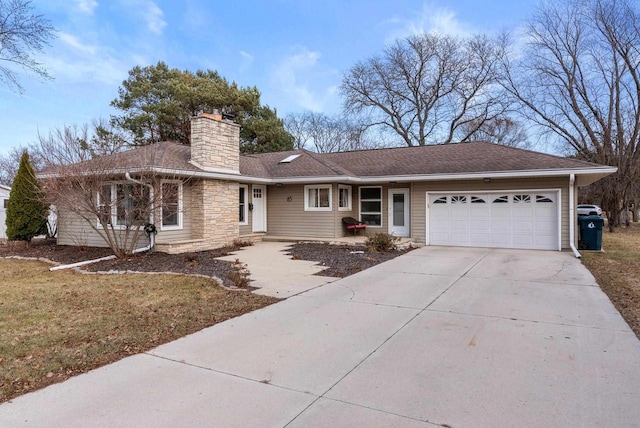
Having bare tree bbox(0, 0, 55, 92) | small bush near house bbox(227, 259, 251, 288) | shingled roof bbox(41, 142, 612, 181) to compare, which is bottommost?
small bush near house bbox(227, 259, 251, 288)

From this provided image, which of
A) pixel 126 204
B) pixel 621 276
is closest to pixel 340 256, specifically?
pixel 126 204

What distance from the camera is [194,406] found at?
114 inches

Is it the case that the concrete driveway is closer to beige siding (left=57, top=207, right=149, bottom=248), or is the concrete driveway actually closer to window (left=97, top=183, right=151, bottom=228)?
window (left=97, top=183, right=151, bottom=228)

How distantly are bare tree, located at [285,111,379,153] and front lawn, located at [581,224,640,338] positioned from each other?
25.6 metres

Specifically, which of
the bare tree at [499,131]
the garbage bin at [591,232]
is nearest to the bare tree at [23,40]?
the garbage bin at [591,232]

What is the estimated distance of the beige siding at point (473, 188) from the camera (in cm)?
1209

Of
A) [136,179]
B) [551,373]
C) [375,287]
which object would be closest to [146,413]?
[551,373]

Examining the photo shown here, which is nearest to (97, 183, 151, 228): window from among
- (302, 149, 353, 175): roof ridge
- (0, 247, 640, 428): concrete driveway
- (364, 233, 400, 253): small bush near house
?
(0, 247, 640, 428): concrete driveway

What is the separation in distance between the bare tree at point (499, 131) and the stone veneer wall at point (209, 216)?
23.7m

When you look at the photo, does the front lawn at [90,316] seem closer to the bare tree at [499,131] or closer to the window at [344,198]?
the window at [344,198]

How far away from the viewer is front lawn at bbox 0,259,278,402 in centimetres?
366

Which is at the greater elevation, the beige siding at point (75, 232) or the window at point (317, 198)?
the window at point (317, 198)

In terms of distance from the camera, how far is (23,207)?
12312mm

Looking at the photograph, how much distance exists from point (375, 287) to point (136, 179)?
722cm
